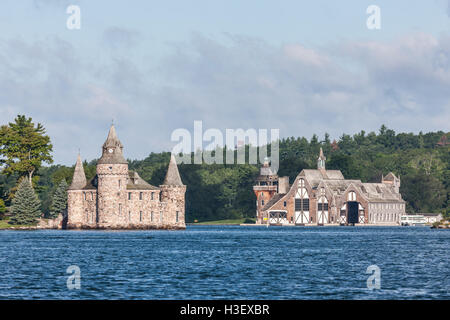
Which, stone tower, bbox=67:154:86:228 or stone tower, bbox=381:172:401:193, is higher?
stone tower, bbox=381:172:401:193

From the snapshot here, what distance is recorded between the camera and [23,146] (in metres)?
137

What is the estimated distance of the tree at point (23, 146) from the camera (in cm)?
13550

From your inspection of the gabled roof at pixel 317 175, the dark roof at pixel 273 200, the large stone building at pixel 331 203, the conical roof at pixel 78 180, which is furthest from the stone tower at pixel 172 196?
the dark roof at pixel 273 200

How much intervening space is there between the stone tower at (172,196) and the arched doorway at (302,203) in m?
53.7

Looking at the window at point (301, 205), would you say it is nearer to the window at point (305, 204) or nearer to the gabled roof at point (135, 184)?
the window at point (305, 204)

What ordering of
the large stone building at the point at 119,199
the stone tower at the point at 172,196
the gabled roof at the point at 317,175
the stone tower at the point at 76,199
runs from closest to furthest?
the large stone building at the point at 119,199
the stone tower at the point at 172,196
the stone tower at the point at 76,199
the gabled roof at the point at 317,175

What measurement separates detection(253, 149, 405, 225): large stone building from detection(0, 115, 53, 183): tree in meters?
57.7

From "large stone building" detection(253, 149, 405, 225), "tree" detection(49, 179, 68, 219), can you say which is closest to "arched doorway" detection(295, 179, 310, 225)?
"large stone building" detection(253, 149, 405, 225)

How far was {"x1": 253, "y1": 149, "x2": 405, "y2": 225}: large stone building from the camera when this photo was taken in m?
174

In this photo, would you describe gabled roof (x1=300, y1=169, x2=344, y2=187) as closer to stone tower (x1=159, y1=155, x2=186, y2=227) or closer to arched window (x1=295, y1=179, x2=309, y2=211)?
arched window (x1=295, y1=179, x2=309, y2=211)

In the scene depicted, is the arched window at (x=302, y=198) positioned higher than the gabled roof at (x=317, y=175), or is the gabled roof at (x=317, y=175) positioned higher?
the gabled roof at (x=317, y=175)

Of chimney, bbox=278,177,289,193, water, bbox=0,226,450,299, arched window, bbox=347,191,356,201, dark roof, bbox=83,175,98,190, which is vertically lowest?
water, bbox=0,226,450,299
